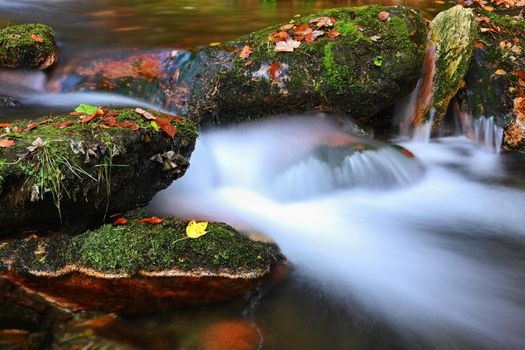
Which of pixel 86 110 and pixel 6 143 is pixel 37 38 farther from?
pixel 6 143

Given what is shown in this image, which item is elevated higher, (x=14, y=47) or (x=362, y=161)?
(x=14, y=47)

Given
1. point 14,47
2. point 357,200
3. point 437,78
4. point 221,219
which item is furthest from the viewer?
point 14,47

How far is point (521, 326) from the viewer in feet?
11.2

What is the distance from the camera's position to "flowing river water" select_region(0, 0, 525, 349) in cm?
338

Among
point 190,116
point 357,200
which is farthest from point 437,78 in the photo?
point 190,116

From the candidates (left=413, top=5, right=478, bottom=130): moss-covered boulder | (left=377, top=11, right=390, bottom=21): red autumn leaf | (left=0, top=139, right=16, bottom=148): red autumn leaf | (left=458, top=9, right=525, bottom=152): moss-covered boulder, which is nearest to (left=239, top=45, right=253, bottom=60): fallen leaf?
(left=377, top=11, right=390, bottom=21): red autumn leaf

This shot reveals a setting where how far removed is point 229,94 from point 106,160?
2.49m

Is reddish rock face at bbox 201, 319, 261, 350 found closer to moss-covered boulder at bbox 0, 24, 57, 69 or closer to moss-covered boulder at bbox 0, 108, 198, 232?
moss-covered boulder at bbox 0, 108, 198, 232

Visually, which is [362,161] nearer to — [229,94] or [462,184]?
[462,184]

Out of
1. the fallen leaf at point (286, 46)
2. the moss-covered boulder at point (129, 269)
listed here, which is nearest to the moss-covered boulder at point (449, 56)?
the fallen leaf at point (286, 46)

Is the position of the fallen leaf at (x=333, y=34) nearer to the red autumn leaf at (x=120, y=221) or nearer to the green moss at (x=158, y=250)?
the green moss at (x=158, y=250)

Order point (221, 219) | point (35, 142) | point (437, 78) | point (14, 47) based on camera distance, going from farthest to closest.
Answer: point (14, 47) → point (437, 78) → point (221, 219) → point (35, 142)

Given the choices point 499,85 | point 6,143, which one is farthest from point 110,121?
point 499,85

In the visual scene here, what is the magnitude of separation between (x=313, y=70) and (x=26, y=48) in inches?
181
